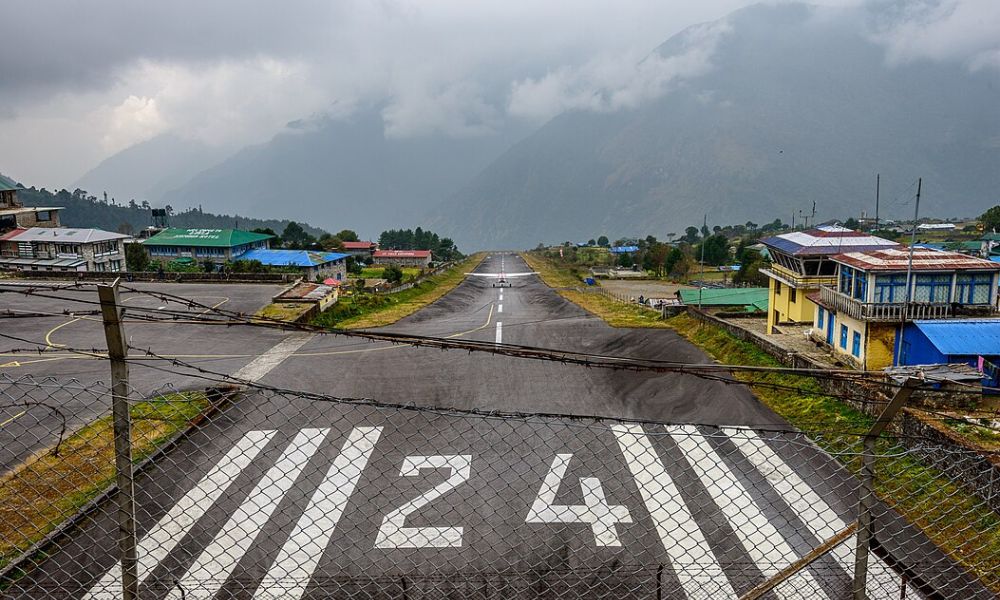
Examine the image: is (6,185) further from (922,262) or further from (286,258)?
(922,262)

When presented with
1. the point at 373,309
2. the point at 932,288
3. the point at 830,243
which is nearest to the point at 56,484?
the point at 932,288

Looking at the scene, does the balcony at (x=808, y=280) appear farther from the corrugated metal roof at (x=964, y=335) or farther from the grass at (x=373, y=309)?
the grass at (x=373, y=309)

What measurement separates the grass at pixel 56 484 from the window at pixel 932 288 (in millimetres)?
17763

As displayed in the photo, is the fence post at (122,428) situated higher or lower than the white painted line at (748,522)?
higher

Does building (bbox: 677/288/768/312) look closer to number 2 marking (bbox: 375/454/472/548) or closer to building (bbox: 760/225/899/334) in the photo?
building (bbox: 760/225/899/334)

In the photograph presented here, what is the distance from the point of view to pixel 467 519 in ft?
29.5

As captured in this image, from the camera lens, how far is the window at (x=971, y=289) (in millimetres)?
18141

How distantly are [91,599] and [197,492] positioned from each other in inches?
113

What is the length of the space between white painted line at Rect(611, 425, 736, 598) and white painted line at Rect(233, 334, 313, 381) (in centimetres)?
1041

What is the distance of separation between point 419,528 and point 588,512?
233 cm

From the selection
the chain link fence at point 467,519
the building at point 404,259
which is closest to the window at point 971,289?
the chain link fence at point 467,519

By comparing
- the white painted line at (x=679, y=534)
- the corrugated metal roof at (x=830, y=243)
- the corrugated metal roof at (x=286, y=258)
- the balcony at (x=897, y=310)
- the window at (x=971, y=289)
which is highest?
the corrugated metal roof at (x=830, y=243)

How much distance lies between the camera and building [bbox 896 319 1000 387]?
15352 mm

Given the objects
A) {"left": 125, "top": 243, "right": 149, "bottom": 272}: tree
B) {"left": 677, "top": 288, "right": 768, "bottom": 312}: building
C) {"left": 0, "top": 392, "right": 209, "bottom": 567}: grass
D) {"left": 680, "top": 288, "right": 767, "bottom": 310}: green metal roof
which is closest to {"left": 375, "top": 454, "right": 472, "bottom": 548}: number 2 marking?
{"left": 0, "top": 392, "right": 209, "bottom": 567}: grass
